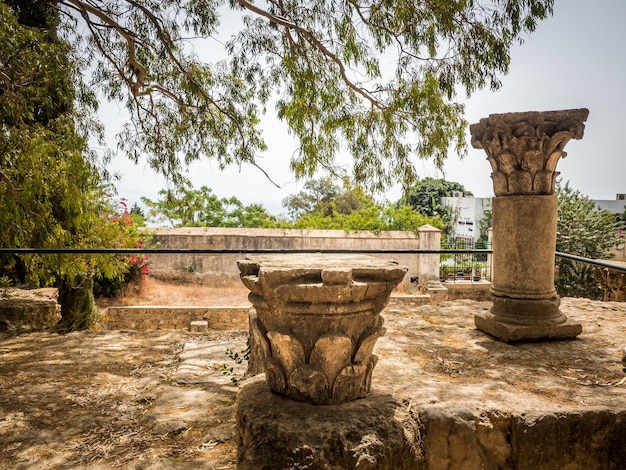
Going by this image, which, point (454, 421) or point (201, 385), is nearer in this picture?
point (454, 421)

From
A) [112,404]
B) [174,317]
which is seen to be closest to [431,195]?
[174,317]

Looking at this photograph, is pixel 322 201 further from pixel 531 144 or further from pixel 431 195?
→ pixel 531 144

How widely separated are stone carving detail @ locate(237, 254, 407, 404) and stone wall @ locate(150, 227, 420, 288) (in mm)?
10425

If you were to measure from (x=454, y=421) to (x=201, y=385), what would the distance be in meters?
2.49

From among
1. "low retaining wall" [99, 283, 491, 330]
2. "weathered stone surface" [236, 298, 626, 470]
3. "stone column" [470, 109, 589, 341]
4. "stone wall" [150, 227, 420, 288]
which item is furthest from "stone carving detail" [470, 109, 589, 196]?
"stone wall" [150, 227, 420, 288]

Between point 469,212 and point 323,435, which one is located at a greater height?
point 469,212

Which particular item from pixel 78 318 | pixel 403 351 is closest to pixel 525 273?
pixel 403 351

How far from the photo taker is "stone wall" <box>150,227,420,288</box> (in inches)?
492

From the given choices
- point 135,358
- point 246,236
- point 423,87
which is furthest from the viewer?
point 246,236

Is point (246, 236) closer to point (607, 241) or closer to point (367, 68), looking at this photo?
point (367, 68)

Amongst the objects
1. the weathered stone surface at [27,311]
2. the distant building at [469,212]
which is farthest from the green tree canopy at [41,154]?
the distant building at [469,212]

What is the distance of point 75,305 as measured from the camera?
758 centimetres

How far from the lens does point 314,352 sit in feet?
6.15

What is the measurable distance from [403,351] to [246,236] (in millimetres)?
9749
